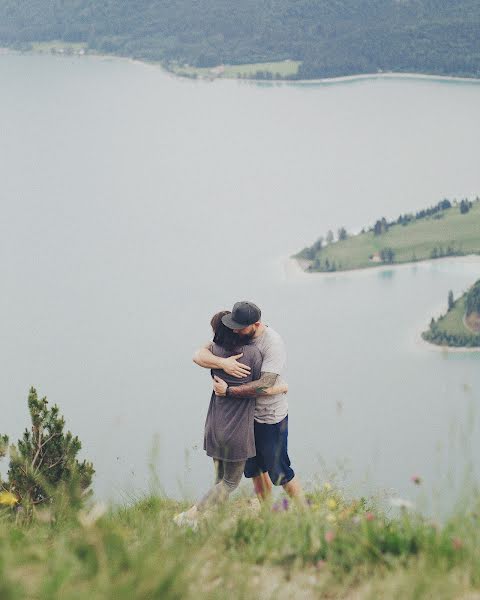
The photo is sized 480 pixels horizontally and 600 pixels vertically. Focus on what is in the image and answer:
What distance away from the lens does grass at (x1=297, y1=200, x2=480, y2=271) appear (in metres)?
55.0

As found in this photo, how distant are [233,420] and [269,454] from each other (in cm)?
26

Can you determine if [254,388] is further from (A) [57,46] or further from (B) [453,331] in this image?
(A) [57,46]

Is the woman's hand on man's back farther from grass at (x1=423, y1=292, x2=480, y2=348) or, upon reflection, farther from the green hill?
the green hill

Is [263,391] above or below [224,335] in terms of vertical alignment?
below

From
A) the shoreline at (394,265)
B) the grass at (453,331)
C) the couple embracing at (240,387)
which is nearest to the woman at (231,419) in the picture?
the couple embracing at (240,387)

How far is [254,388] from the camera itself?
3.08m

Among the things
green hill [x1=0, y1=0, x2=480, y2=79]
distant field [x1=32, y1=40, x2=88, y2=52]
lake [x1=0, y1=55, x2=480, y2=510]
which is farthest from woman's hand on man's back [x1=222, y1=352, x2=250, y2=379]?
distant field [x1=32, y1=40, x2=88, y2=52]

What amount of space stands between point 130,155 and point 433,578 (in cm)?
8625

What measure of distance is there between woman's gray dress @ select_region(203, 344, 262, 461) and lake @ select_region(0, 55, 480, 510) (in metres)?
0.35

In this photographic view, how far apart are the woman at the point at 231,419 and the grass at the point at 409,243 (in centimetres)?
5114

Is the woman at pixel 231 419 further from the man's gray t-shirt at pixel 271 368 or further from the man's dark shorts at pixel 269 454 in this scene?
the man's dark shorts at pixel 269 454

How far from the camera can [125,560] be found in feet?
4.83

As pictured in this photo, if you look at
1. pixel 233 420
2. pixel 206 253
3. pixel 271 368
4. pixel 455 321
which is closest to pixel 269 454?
pixel 233 420

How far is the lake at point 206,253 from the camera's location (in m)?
35.2
